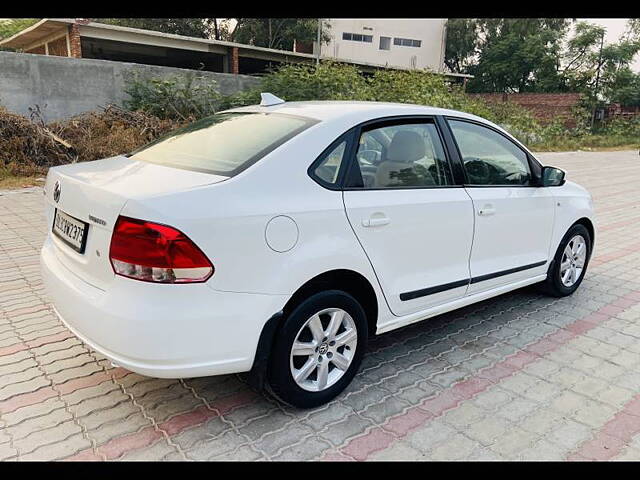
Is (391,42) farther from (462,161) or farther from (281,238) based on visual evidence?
(281,238)

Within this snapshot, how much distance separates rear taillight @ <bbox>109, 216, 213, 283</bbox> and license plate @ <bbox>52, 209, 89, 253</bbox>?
38 centimetres

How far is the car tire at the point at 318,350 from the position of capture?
2586 mm

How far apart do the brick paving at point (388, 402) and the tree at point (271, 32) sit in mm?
34833

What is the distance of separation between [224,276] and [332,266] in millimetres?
601

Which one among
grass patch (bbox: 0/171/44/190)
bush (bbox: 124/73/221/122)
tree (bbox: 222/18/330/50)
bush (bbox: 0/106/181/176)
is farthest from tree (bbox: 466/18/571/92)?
grass patch (bbox: 0/171/44/190)

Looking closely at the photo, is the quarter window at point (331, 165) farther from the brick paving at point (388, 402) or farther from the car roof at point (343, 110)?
the brick paving at point (388, 402)

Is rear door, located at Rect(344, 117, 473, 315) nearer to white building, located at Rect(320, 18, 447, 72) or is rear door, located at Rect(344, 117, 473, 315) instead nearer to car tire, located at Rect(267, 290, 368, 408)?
car tire, located at Rect(267, 290, 368, 408)

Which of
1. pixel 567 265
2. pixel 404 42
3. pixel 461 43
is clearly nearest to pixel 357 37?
pixel 404 42

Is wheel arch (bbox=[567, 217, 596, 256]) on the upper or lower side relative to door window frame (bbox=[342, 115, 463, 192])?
lower

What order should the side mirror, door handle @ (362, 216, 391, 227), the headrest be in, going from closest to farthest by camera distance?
door handle @ (362, 216, 391, 227)
the headrest
the side mirror

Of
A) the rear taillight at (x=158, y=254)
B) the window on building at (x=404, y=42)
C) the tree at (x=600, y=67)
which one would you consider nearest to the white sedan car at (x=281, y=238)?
the rear taillight at (x=158, y=254)

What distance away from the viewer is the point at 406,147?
3254mm

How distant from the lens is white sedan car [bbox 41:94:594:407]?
2273 mm

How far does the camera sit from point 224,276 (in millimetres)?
2318
